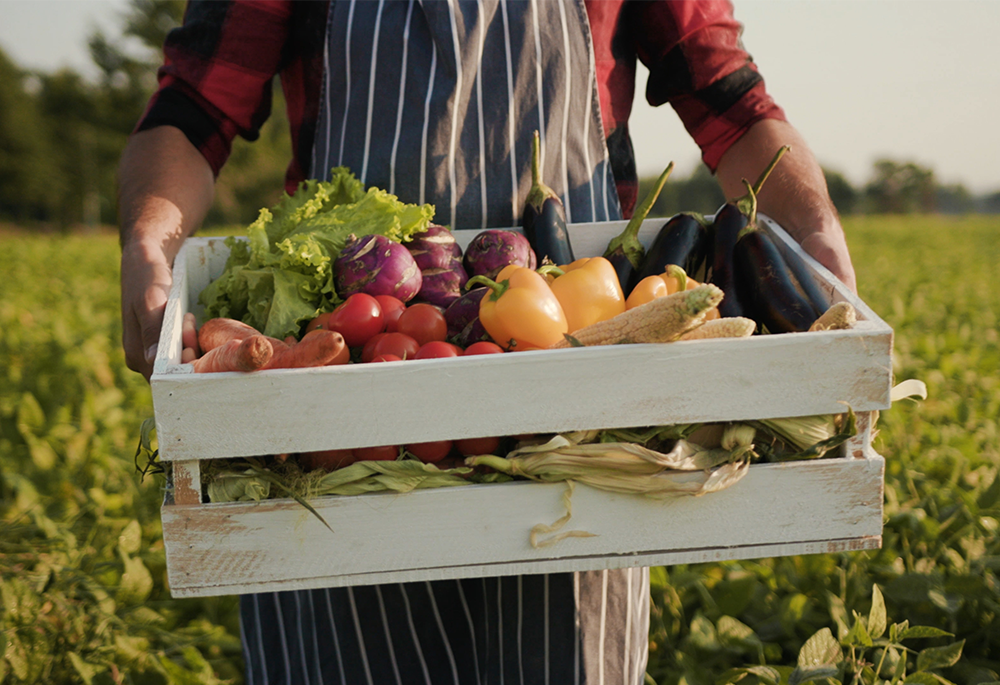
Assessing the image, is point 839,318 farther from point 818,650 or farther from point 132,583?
point 132,583

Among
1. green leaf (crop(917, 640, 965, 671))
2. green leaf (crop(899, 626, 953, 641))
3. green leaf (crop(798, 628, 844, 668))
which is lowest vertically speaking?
green leaf (crop(917, 640, 965, 671))

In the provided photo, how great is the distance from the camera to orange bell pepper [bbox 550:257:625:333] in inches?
57.0

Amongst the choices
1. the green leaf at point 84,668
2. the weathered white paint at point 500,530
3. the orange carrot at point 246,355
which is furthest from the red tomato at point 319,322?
the green leaf at point 84,668

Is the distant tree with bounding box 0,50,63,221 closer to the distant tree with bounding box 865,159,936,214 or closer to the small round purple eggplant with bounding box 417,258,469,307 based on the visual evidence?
the small round purple eggplant with bounding box 417,258,469,307

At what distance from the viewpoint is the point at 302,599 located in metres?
1.97

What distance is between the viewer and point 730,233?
1.68m

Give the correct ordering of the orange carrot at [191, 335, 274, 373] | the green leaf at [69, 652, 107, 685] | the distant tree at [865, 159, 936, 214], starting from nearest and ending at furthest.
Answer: the orange carrot at [191, 335, 274, 373]
the green leaf at [69, 652, 107, 685]
the distant tree at [865, 159, 936, 214]

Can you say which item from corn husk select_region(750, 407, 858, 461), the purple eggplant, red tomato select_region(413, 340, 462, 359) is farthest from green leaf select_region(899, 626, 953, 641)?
the purple eggplant

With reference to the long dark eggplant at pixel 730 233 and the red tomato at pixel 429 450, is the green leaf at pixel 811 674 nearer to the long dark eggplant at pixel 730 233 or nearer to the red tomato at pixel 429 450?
the long dark eggplant at pixel 730 233

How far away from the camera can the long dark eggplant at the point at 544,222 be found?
177 centimetres

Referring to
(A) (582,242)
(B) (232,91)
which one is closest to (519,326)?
(A) (582,242)

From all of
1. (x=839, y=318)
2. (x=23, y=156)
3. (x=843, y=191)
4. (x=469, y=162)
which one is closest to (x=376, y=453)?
(x=839, y=318)

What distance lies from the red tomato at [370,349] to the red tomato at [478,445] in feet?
0.79

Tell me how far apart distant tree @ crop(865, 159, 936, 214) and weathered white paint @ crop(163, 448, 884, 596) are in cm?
5479
